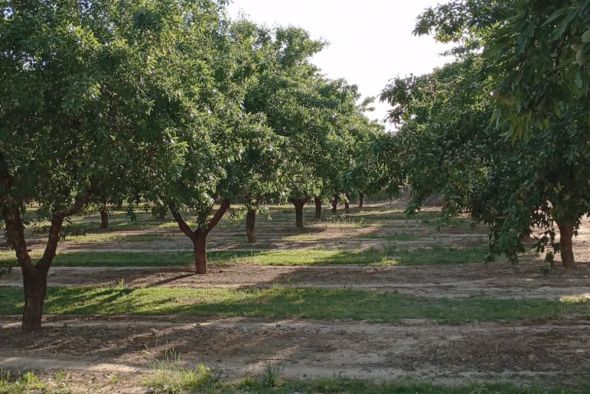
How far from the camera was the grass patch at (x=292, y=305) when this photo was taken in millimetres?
12070

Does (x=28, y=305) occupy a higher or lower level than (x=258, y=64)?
lower

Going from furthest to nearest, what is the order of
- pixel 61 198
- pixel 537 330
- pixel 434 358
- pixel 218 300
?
pixel 218 300 < pixel 537 330 < pixel 61 198 < pixel 434 358

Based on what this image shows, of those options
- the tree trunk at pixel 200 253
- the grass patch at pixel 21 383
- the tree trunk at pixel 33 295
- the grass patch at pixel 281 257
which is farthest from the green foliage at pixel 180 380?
the grass patch at pixel 281 257

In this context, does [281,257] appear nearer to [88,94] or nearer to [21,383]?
[21,383]

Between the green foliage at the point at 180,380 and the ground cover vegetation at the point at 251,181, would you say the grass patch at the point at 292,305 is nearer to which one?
the ground cover vegetation at the point at 251,181

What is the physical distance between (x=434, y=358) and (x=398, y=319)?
2.59 metres

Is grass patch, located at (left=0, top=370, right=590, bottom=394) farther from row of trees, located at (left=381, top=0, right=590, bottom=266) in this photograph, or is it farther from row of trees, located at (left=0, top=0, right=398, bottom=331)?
row of trees, located at (left=0, top=0, right=398, bottom=331)

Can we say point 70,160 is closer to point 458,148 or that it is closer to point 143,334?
point 143,334

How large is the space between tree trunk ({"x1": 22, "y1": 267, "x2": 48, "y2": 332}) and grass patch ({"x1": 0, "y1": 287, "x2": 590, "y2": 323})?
6.92 ft

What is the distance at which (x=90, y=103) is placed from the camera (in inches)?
301

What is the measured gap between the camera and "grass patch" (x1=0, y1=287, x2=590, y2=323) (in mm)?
12070

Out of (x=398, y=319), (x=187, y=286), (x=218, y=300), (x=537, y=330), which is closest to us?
(x=537, y=330)

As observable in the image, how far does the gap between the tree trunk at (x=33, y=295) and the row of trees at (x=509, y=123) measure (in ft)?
24.6

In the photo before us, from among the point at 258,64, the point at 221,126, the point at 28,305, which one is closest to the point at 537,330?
the point at 221,126
